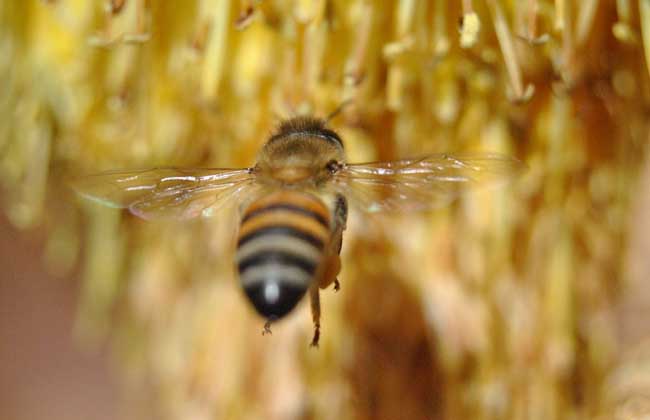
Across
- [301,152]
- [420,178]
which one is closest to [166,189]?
[301,152]

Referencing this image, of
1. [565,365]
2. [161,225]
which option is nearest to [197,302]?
[161,225]

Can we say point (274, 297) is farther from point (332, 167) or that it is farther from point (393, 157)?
point (393, 157)

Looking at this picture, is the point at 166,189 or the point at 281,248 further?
the point at 166,189

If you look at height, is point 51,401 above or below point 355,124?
below

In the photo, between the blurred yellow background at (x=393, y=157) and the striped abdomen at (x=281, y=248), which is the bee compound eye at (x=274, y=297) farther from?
the blurred yellow background at (x=393, y=157)

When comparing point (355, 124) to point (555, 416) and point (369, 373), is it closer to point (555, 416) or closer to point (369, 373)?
point (369, 373)

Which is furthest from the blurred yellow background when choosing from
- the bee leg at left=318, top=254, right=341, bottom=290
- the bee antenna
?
the bee leg at left=318, top=254, right=341, bottom=290
